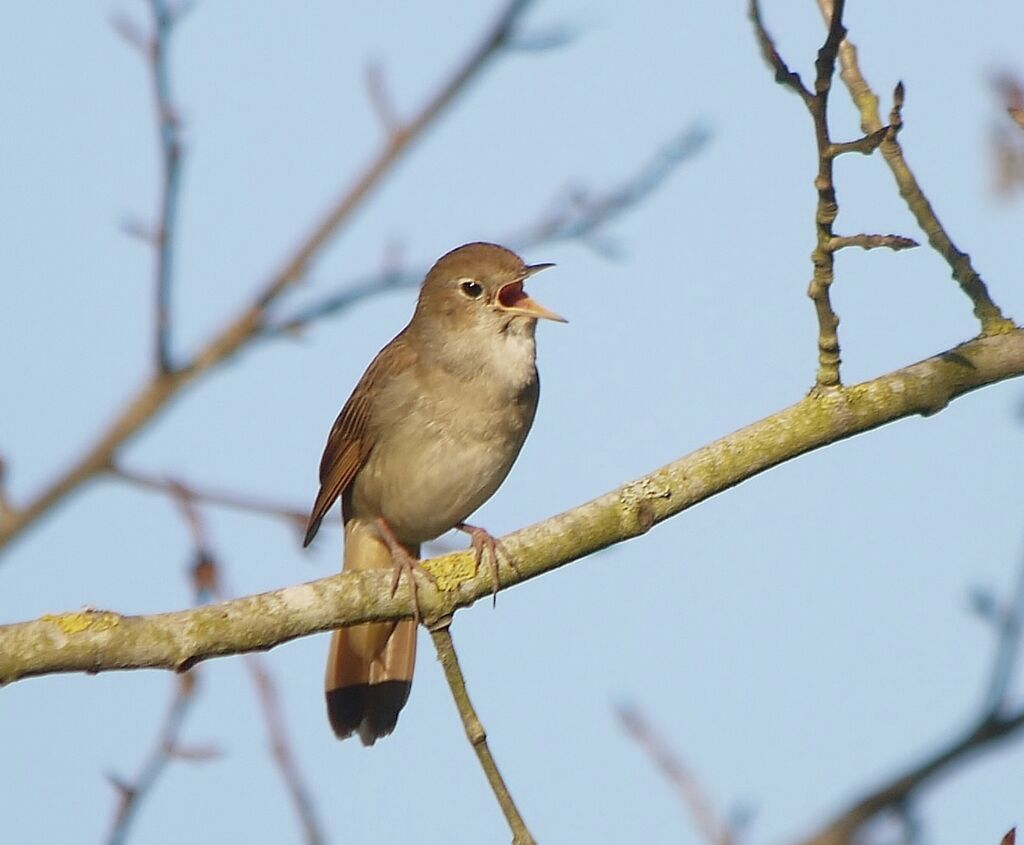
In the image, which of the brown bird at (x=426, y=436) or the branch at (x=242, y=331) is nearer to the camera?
the branch at (x=242, y=331)

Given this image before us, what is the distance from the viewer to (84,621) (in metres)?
3.65

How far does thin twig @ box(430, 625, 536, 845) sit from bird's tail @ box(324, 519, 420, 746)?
1.61 metres

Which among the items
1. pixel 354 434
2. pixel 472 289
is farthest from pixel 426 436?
pixel 472 289

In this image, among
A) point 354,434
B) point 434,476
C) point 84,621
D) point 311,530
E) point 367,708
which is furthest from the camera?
point 354,434

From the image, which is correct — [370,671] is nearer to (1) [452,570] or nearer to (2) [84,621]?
(1) [452,570]

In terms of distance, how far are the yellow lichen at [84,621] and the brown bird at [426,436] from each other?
72.1 inches

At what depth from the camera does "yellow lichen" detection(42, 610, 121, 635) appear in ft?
11.9

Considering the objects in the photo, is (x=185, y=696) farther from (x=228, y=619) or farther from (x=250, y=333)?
(x=250, y=333)

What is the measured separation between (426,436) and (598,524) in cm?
162

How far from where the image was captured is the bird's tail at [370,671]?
5.77 metres

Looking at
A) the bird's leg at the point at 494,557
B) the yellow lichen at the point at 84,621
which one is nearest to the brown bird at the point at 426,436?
the bird's leg at the point at 494,557

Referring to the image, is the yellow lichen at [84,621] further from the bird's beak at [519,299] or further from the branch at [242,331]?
the bird's beak at [519,299]

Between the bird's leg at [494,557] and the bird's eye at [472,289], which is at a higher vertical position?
the bird's eye at [472,289]

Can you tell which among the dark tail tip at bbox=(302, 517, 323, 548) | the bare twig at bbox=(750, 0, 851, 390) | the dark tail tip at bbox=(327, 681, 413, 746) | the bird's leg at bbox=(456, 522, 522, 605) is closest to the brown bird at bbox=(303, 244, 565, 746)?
the dark tail tip at bbox=(327, 681, 413, 746)
